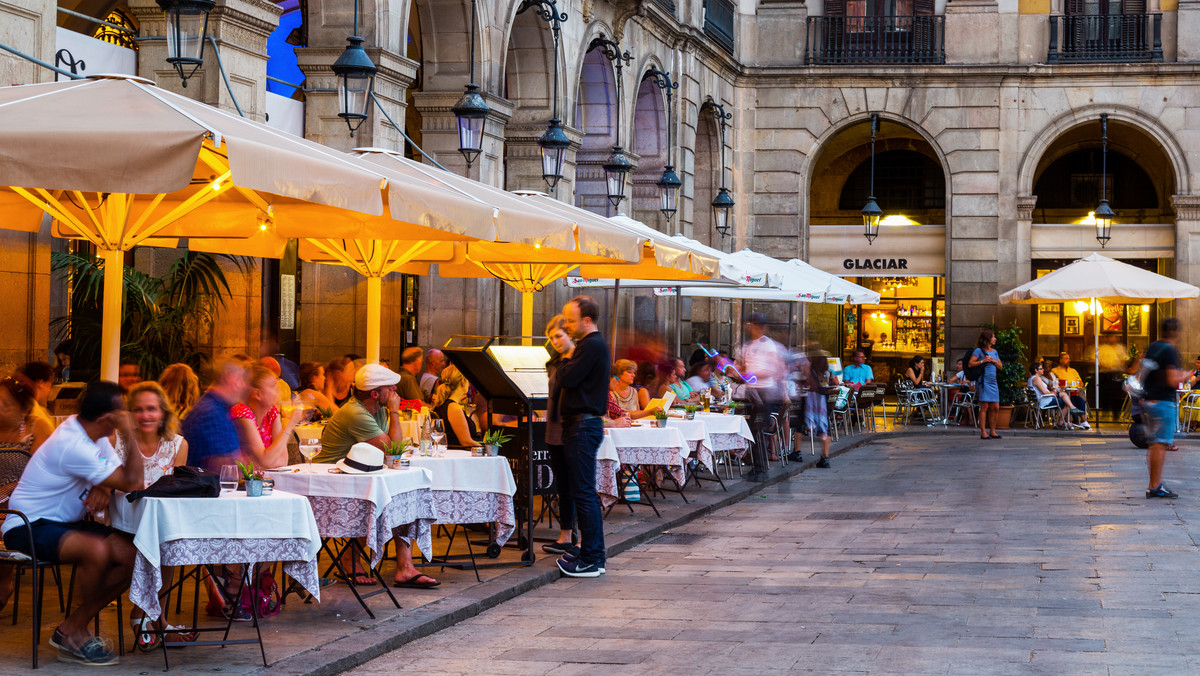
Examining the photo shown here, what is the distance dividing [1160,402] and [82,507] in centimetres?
1006

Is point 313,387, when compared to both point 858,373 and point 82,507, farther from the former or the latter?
point 858,373

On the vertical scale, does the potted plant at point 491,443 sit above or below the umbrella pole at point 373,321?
below

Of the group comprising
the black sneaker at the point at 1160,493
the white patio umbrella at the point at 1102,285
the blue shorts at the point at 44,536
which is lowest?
the black sneaker at the point at 1160,493

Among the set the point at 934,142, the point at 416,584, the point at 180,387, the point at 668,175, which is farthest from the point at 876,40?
the point at 180,387

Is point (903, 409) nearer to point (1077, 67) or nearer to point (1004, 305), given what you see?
point (1004, 305)

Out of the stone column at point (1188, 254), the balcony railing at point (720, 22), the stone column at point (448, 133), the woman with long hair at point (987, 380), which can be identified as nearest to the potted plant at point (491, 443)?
the stone column at point (448, 133)

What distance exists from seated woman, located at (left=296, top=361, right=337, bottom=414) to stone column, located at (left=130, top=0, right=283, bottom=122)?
89.0 inches

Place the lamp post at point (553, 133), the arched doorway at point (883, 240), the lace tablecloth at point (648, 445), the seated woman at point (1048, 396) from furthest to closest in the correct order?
the arched doorway at point (883, 240), the seated woman at point (1048, 396), the lamp post at point (553, 133), the lace tablecloth at point (648, 445)

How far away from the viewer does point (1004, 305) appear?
29016mm

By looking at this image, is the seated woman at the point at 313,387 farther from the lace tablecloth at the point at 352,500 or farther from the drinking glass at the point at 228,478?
the drinking glass at the point at 228,478

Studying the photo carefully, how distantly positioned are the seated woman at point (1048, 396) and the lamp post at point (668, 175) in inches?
265

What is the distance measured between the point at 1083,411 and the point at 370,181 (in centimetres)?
1942

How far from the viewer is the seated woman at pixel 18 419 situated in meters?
7.98

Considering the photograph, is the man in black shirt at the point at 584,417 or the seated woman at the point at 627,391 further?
the seated woman at the point at 627,391
